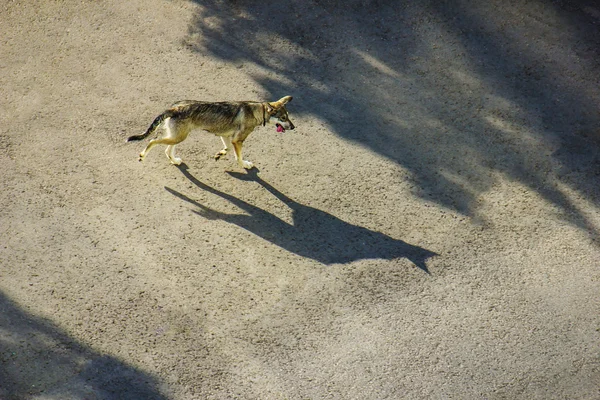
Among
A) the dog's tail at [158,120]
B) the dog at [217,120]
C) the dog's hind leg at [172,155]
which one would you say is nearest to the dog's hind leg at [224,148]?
the dog at [217,120]

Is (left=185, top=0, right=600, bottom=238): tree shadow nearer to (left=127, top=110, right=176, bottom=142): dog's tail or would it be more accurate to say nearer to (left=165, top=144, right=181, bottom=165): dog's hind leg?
(left=165, top=144, right=181, bottom=165): dog's hind leg

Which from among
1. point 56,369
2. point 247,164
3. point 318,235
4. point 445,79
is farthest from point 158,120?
point 445,79

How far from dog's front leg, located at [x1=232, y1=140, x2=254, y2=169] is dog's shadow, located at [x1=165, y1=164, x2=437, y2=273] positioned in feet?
1.94

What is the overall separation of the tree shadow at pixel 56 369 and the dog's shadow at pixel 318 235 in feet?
8.08

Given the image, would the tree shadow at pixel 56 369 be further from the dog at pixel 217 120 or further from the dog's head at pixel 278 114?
the dog's head at pixel 278 114

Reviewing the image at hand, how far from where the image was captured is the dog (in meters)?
9.09

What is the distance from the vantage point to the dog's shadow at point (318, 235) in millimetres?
8953

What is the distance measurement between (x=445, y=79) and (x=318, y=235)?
4139 millimetres

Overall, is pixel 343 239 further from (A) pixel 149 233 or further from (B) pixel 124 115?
(B) pixel 124 115

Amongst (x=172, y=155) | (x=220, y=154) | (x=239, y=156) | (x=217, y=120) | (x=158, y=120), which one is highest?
(x=217, y=120)

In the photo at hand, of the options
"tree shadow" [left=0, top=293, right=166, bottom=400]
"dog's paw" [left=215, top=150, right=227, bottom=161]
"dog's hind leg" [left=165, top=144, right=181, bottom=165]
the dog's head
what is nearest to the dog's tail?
"dog's hind leg" [left=165, top=144, right=181, bottom=165]

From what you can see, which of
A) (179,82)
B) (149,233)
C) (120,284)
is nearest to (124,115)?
(179,82)

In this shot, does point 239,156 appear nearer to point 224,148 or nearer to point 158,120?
point 224,148

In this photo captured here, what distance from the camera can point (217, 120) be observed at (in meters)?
9.29
